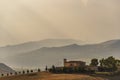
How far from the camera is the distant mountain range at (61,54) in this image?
2241 centimetres

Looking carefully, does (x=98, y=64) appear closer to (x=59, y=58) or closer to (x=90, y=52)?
(x=90, y=52)

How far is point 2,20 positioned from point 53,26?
3.18m

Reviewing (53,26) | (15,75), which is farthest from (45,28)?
(15,75)

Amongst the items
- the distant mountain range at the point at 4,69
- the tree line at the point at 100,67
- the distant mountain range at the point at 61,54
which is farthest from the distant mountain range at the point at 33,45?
the tree line at the point at 100,67

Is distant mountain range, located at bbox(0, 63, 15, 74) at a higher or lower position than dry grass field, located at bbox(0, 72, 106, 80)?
higher

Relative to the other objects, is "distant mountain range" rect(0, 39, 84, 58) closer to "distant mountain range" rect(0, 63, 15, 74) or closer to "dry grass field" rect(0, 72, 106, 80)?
"distant mountain range" rect(0, 63, 15, 74)

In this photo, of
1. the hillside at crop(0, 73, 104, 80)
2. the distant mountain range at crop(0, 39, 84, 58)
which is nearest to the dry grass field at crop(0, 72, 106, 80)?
the hillside at crop(0, 73, 104, 80)

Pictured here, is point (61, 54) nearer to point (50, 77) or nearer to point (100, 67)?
point (50, 77)

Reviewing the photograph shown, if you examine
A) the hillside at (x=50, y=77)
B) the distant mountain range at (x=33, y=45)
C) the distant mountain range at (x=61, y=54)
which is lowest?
the hillside at (x=50, y=77)

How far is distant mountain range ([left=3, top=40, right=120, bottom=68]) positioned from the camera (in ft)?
73.5

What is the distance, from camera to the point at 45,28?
74.3 ft

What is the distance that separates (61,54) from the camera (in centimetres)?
2252

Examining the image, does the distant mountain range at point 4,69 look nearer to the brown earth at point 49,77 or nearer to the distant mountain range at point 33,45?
the brown earth at point 49,77

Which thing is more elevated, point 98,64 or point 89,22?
point 89,22
